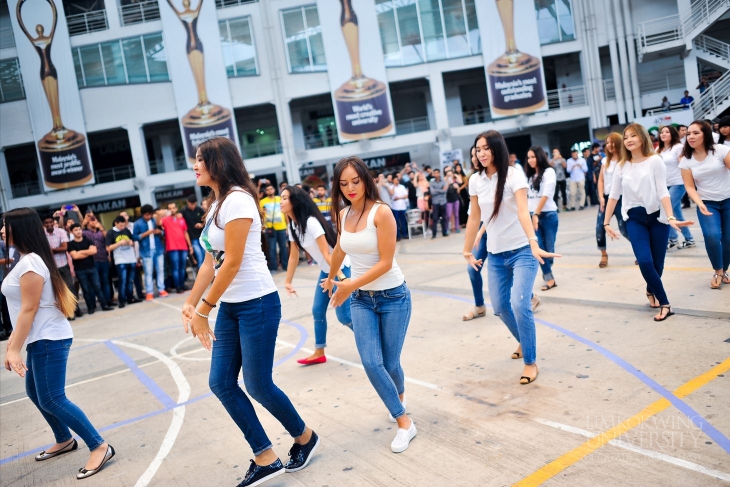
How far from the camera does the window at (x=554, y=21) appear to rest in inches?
1107

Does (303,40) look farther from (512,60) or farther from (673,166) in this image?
(673,166)

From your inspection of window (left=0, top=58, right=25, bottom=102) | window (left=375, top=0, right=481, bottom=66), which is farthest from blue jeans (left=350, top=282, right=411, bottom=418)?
window (left=0, top=58, right=25, bottom=102)

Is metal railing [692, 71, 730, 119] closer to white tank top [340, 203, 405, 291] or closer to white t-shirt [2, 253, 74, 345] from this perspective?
white tank top [340, 203, 405, 291]

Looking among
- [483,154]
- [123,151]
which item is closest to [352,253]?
A: [483,154]

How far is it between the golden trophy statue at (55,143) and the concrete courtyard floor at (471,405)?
22452 mm

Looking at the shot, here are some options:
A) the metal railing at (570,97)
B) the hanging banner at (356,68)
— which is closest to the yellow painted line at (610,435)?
the hanging banner at (356,68)

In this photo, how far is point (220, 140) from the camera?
134 inches

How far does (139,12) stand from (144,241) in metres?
21.2

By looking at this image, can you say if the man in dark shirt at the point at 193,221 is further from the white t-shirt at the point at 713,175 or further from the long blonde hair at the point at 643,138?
the white t-shirt at the point at 713,175

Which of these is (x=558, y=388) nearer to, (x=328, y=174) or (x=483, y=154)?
(x=483, y=154)

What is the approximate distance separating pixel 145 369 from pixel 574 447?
5057 mm

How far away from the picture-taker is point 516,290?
4391 mm

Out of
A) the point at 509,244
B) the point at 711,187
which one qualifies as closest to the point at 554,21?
the point at 711,187

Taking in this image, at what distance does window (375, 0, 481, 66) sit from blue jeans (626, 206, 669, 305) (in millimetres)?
24486
